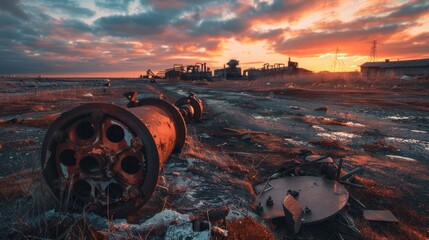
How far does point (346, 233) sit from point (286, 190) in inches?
34.0

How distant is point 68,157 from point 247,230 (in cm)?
171

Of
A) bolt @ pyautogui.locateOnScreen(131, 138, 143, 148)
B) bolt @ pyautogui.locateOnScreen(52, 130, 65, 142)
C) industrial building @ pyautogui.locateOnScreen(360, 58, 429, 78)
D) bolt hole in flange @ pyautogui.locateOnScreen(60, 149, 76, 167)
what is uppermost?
industrial building @ pyautogui.locateOnScreen(360, 58, 429, 78)

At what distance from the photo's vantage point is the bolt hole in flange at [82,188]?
7.86ft

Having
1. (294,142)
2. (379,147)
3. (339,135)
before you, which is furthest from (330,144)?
(339,135)

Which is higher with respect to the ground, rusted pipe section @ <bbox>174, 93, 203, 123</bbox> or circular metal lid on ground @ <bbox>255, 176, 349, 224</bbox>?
rusted pipe section @ <bbox>174, 93, 203, 123</bbox>

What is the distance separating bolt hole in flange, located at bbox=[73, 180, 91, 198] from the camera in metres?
2.40

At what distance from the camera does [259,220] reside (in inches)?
111

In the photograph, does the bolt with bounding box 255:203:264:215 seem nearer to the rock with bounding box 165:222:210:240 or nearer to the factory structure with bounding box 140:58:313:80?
the rock with bounding box 165:222:210:240

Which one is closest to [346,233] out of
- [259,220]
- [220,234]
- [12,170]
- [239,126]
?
[259,220]

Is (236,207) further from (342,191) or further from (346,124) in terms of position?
(346,124)

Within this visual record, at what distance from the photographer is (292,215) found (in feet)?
8.70

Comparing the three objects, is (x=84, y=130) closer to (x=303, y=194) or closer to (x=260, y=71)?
(x=303, y=194)

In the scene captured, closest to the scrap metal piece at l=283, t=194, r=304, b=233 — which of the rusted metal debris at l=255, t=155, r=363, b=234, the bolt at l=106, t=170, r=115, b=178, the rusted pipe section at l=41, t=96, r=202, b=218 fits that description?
the rusted metal debris at l=255, t=155, r=363, b=234

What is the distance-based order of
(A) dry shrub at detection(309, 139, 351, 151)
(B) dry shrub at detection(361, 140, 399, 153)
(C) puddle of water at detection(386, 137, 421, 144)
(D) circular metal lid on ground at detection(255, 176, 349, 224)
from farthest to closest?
(C) puddle of water at detection(386, 137, 421, 144)
(A) dry shrub at detection(309, 139, 351, 151)
(B) dry shrub at detection(361, 140, 399, 153)
(D) circular metal lid on ground at detection(255, 176, 349, 224)
